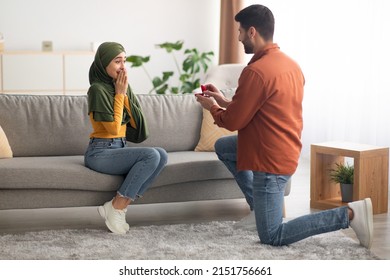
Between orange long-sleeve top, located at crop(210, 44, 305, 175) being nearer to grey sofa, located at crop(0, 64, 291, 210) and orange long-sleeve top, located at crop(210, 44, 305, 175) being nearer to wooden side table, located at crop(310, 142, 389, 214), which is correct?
grey sofa, located at crop(0, 64, 291, 210)

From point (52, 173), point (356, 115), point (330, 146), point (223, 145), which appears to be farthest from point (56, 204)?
point (356, 115)

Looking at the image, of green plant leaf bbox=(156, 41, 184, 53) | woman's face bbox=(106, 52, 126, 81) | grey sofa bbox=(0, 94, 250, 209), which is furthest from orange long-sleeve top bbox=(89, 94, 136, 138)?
green plant leaf bbox=(156, 41, 184, 53)

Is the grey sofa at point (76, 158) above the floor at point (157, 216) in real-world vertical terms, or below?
above

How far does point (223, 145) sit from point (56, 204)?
96 centimetres

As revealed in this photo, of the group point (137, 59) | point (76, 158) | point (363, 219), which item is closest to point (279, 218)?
point (363, 219)

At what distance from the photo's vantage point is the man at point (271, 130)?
143 inches

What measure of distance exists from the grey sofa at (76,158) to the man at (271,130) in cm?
62

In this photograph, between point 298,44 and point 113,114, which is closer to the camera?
point 113,114

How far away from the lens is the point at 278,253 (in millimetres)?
3635

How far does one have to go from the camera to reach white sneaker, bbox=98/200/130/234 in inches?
158

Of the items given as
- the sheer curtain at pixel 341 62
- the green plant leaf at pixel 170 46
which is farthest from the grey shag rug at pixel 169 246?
the green plant leaf at pixel 170 46

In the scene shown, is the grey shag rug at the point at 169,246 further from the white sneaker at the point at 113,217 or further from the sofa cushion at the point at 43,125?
the sofa cushion at the point at 43,125

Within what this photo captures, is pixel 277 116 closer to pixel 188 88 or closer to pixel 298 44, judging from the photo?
pixel 298 44

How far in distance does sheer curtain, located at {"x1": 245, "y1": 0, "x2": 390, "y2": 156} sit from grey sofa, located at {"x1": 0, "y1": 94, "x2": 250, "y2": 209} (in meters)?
1.70
